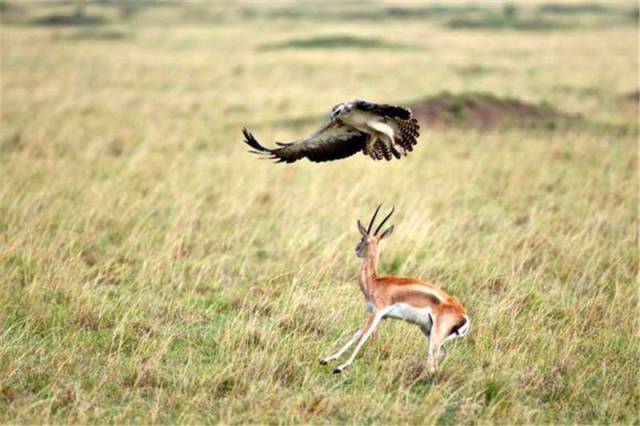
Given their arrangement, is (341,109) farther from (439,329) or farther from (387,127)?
(439,329)

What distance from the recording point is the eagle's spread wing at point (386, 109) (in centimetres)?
478

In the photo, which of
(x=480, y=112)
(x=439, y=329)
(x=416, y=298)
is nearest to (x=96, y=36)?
(x=480, y=112)

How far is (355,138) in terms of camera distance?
5441 mm

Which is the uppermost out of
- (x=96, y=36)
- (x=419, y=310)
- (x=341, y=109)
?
(x=341, y=109)

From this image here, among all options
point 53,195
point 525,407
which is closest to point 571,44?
point 53,195

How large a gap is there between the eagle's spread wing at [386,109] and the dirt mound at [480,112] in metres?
11.8

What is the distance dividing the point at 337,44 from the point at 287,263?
30.3 metres

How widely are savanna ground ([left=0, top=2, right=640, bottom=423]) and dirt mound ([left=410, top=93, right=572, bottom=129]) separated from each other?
126mm

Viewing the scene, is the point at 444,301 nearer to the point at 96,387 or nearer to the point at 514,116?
the point at 96,387

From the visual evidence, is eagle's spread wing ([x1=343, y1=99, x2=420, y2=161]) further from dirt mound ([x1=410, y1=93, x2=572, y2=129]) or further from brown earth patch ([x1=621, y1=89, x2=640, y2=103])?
brown earth patch ([x1=621, y1=89, x2=640, y2=103])

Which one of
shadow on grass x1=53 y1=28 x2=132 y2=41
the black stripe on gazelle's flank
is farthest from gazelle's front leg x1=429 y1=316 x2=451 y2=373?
shadow on grass x1=53 y1=28 x2=132 y2=41

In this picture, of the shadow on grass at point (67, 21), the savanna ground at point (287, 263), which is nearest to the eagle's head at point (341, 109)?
the savanna ground at point (287, 263)

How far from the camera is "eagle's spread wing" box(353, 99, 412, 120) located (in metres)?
4.78

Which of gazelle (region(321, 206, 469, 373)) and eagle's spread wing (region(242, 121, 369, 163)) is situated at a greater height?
eagle's spread wing (region(242, 121, 369, 163))
